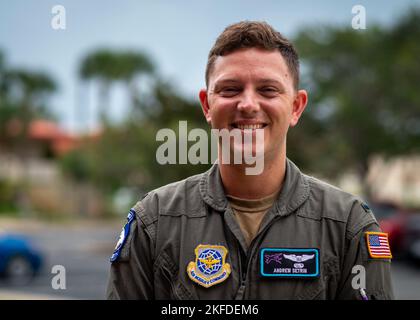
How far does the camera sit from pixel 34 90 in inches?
1602

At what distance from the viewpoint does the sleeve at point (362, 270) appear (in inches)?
83.5

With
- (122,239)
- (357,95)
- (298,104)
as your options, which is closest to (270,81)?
(298,104)

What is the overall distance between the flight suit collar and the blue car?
10.1m

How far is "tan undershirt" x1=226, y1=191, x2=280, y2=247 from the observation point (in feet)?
7.29

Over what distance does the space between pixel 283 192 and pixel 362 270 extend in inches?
14.9

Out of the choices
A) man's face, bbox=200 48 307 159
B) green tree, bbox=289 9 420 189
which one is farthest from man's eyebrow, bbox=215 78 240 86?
green tree, bbox=289 9 420 189

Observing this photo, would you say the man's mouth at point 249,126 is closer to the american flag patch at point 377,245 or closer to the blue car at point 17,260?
the american flag patch at point 377,245

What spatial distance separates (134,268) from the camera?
2.18m

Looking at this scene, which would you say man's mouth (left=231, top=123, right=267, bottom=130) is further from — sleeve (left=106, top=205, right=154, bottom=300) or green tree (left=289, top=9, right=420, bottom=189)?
green tree (left=289, top=9, right=420, bottom=189)

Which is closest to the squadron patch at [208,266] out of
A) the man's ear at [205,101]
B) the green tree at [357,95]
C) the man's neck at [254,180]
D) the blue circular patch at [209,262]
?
the blue circular patch at [209,262]

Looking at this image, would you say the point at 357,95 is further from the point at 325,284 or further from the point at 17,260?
the point at 325,284

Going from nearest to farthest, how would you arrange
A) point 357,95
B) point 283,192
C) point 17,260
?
1. point 283,192
2. point 17,260
3. point 357,95
